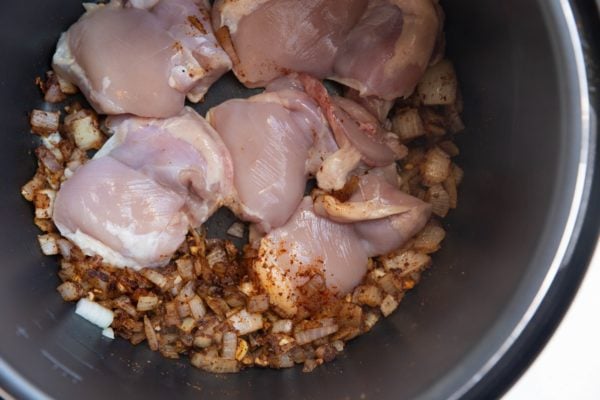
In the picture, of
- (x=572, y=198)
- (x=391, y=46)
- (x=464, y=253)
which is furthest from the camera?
(x=391, y=46)

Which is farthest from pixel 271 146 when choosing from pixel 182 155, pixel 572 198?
pixel 572 198

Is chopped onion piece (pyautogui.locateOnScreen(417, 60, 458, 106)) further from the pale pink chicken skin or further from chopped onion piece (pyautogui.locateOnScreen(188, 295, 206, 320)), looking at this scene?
chopped onion piece (pyautogui.locateOnScreen(188, 295, 206, 320))

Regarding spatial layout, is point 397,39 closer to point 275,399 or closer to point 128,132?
point 128,132

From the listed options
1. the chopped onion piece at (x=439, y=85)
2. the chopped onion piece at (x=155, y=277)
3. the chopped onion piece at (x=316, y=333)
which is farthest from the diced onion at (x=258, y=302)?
the chopped onion piece at (x=439, y=85)

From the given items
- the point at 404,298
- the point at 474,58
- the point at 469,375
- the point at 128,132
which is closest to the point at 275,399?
the point at 404,298

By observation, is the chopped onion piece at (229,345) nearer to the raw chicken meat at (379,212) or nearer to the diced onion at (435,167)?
the raw chicken meat at (379,212)

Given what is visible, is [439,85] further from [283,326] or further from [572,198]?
[283,326]
